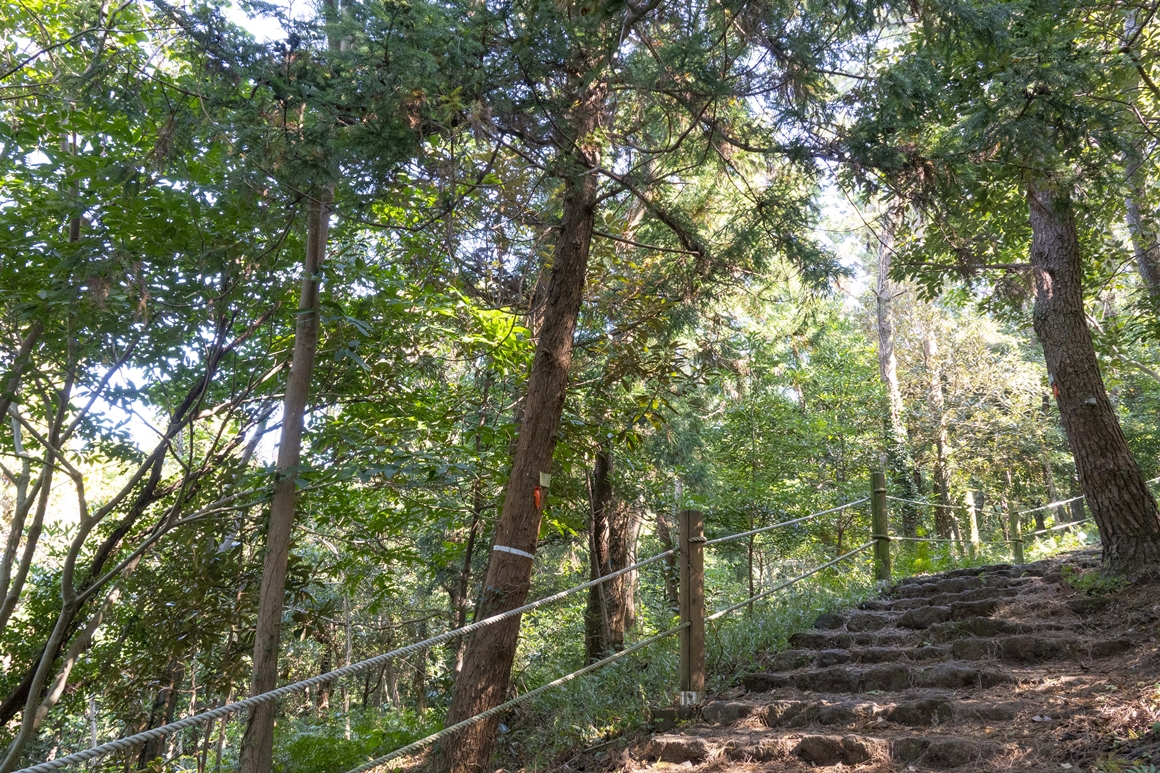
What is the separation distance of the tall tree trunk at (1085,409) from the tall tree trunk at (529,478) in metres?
3.50

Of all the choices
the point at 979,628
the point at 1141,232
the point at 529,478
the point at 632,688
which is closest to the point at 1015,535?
the point at 1141,232

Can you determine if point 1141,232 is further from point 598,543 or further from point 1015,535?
point 598,543

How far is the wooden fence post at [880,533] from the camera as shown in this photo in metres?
7.70

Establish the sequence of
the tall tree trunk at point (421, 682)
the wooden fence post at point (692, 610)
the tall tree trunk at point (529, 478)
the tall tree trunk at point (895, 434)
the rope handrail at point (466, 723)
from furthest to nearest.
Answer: the tall tree trunk at point (895, 434)
the tall tree trunk at point (421, 682)
the wooden fence post at point (692, 610)
the tall tree trunk at point (529, 478)
the rope handrail at point (466, 723)

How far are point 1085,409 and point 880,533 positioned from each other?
2.35 metres

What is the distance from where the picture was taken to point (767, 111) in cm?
536

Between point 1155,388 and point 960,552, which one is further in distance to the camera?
point 1155,388

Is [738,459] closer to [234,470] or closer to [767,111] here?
[767,111]

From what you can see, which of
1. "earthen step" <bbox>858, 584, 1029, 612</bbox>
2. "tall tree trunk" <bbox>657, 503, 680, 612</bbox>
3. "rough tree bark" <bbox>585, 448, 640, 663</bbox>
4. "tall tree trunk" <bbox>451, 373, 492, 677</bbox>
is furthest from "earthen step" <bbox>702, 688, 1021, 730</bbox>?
"tall tree trunk" <bbox>657, 503, 680, 612</bbox>

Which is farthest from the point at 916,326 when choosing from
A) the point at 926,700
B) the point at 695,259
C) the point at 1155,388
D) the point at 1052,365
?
the point at 926,700

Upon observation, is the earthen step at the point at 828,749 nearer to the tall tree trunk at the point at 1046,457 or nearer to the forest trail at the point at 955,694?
the forest trail at the point at 955,694

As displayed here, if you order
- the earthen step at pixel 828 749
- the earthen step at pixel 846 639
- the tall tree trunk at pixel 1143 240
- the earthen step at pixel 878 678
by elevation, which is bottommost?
the earthen step at pixel 828 749

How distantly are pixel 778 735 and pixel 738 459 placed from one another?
29.8ft

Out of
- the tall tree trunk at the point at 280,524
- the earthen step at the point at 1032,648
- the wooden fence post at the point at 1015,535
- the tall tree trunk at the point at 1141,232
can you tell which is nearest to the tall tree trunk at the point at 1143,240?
the tall tree trunk at the point at 1141,232
